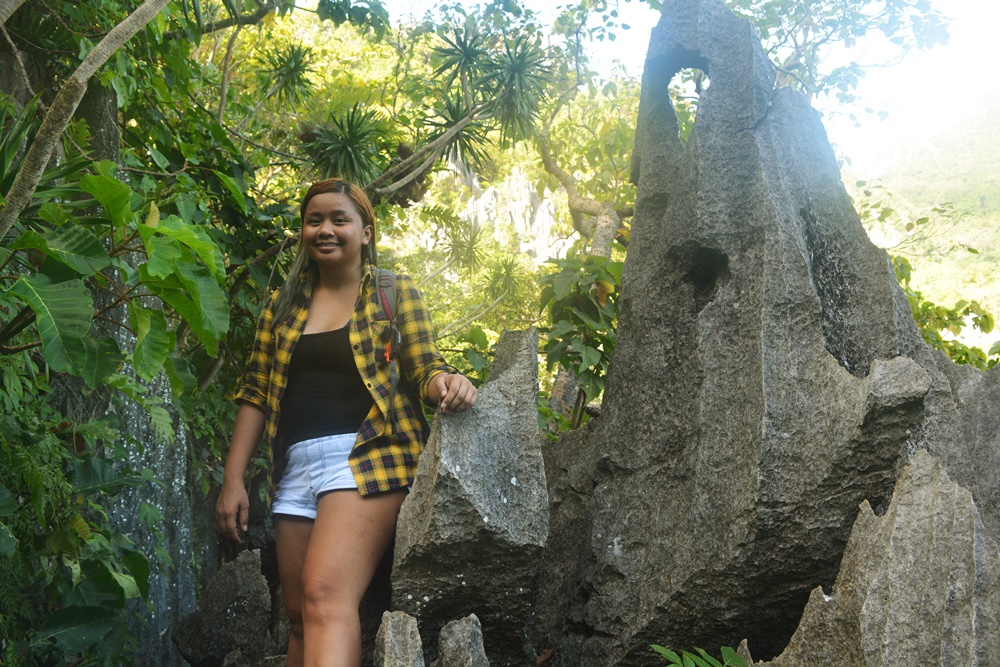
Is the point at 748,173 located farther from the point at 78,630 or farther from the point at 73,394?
the point at 73,394

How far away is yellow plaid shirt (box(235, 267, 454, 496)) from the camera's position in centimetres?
245

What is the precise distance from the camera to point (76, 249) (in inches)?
86.9

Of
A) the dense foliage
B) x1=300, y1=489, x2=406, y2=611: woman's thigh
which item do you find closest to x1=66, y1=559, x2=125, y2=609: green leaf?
the dense foliage

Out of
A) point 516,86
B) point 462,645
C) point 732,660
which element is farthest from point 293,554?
point 516,86

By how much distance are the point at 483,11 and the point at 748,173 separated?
6.81 meters

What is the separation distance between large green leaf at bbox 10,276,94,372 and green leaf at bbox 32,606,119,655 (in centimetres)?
97

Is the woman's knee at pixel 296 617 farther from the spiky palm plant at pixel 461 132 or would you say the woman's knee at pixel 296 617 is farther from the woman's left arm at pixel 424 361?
the spiky palm plant at pixel 461 132

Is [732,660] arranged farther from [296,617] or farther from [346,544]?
[296,617]

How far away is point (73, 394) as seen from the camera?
3.84 meters

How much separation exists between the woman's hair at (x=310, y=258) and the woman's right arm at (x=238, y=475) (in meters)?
0.31

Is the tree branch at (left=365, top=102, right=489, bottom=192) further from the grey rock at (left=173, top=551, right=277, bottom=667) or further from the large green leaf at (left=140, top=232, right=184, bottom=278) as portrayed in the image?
the large green leaf at (left=140, top=232, right=184, bottom=278)

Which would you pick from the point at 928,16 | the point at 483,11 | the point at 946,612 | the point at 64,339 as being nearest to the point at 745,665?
the point at 946,612

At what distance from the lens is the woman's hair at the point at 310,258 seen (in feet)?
8.85

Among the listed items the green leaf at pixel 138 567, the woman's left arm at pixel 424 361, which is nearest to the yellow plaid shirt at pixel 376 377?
the woman's left arm at pixel 424 361
